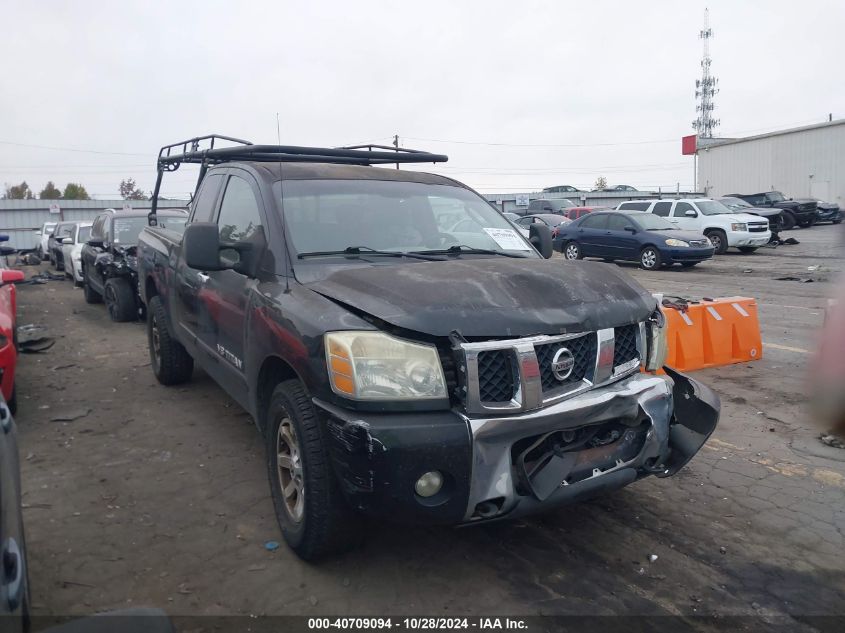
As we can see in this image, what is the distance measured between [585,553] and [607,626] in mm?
606

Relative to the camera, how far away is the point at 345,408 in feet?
9.43

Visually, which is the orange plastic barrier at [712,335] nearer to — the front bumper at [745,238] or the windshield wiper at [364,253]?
the windshield wiper at [364,253]

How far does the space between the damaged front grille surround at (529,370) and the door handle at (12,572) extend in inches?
65.0

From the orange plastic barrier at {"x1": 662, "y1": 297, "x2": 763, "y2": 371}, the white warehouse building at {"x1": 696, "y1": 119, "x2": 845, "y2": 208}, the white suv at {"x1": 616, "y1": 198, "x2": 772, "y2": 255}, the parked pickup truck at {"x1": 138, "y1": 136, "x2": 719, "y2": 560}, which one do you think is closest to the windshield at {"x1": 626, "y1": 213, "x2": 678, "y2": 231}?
the white suv at {"x1": 616, "y1": 198, "x2": 772, "y2": 255}

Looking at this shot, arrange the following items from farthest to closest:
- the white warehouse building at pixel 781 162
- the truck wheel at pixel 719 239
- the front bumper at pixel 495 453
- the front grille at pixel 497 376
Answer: the white warehouse building at pixel 781 162, the truck wheel at pixel 719 239, the front grille at pixel 497 376, the front bumper at pixel 495 453

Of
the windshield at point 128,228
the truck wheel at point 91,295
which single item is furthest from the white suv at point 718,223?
the truck wheel at point 91,295

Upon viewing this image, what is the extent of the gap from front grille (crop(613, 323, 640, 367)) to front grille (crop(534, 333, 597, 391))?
191 millimetres

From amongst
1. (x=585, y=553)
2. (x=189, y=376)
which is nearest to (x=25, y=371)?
(x=189, y=376)

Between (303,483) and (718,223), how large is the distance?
20.8m

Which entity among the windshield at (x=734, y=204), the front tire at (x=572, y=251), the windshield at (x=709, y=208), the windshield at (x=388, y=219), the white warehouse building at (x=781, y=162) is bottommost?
the front tire at (x=572, y=251)

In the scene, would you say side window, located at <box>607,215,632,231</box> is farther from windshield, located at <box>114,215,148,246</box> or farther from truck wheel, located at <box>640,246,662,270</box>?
windshield, located at <box>114,215,148,246</box>

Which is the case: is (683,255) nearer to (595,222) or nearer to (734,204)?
(595,222)

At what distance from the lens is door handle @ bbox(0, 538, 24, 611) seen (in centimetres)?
166

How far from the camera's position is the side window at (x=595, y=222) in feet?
62.7
